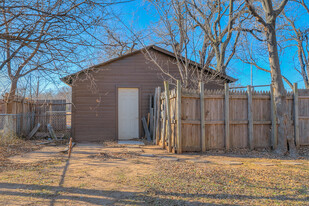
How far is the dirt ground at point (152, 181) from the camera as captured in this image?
12.5 feet

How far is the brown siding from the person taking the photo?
38.4ft

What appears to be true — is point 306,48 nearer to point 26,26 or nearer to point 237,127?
point 237,127

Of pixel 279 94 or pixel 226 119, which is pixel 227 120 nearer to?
pixel 226 119

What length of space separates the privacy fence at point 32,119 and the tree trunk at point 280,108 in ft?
32.0

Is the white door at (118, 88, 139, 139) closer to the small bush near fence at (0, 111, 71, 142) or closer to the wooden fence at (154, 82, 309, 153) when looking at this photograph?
the small bush near fence at (0, 111, 71, 142)

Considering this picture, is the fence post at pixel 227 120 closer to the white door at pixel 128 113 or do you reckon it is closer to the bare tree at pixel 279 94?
the bare tree at pixel 279 94

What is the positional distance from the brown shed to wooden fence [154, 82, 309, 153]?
3615 millimetres

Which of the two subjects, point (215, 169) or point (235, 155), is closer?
point (215, 169)

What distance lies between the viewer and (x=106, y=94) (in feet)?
38.9

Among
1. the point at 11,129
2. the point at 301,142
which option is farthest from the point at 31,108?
the point at 301,142

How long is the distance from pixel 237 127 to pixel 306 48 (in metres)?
11.5

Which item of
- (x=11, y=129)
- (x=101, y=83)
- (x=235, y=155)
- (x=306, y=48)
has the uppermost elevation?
(x=306, y=48)

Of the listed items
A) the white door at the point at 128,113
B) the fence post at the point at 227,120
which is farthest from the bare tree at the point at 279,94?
the white door at the point at 128,113

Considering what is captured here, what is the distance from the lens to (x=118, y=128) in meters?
11.9
